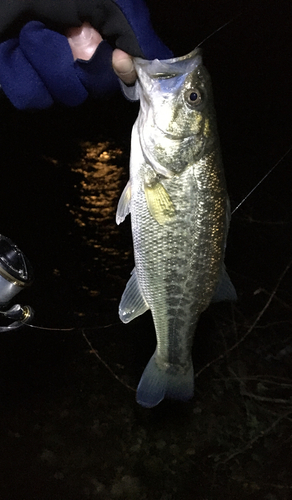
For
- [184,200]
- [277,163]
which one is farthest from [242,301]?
[184,200]

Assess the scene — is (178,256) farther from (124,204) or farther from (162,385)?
(162,385)

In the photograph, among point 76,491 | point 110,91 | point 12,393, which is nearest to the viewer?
point 110,91

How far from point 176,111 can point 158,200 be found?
0.31 meters

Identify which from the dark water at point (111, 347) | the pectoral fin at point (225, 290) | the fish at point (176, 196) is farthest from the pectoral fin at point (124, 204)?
the dark water at point (111, 347)

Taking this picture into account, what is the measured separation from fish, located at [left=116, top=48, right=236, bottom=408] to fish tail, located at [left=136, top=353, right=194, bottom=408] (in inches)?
10.7

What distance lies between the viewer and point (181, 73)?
978mm

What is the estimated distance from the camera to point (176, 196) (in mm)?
1051

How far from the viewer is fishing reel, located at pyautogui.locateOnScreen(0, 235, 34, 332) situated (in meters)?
1.28

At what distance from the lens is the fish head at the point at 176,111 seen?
969 millimetres

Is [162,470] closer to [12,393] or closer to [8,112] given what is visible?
[12,393]

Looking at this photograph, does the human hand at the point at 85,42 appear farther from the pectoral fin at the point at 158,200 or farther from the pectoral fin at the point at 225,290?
the pectoral fin at the point at 225,290

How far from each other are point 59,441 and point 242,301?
6.03ft

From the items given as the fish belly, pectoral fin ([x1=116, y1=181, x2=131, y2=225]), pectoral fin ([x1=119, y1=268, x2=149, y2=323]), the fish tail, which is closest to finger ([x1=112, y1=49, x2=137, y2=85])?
the fish belly

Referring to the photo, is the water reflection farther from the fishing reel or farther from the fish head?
the fish head
